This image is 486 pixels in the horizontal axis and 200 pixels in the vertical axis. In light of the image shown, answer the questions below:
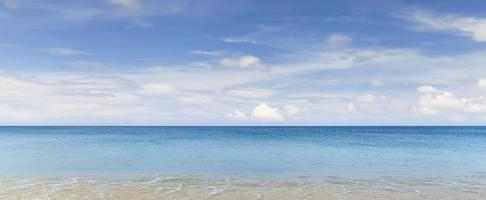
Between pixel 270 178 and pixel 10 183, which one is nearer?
pixel 10 183

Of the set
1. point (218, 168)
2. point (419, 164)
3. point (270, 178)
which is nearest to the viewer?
point (270, 178)

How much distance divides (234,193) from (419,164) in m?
19.0

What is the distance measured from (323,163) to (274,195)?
14829mm

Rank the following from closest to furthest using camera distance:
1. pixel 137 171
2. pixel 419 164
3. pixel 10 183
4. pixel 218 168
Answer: pixel 10 183, pixel 137 171, pixel 218 168, pixel 419 164

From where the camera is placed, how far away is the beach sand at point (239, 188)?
59.3ft

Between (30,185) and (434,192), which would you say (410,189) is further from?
(30,185)

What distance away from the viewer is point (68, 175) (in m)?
25.2

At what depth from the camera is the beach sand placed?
18.1 metres

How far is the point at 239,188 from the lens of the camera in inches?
796

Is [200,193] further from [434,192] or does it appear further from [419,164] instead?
[419,164]

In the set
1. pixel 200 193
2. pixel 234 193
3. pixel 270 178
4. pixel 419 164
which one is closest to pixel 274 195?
pixel 234 193

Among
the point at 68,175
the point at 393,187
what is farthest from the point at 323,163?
the point at 68,175

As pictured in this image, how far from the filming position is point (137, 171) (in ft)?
88.6

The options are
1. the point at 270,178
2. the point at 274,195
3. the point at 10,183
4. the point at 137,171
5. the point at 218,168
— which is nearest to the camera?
the point at 274,195
